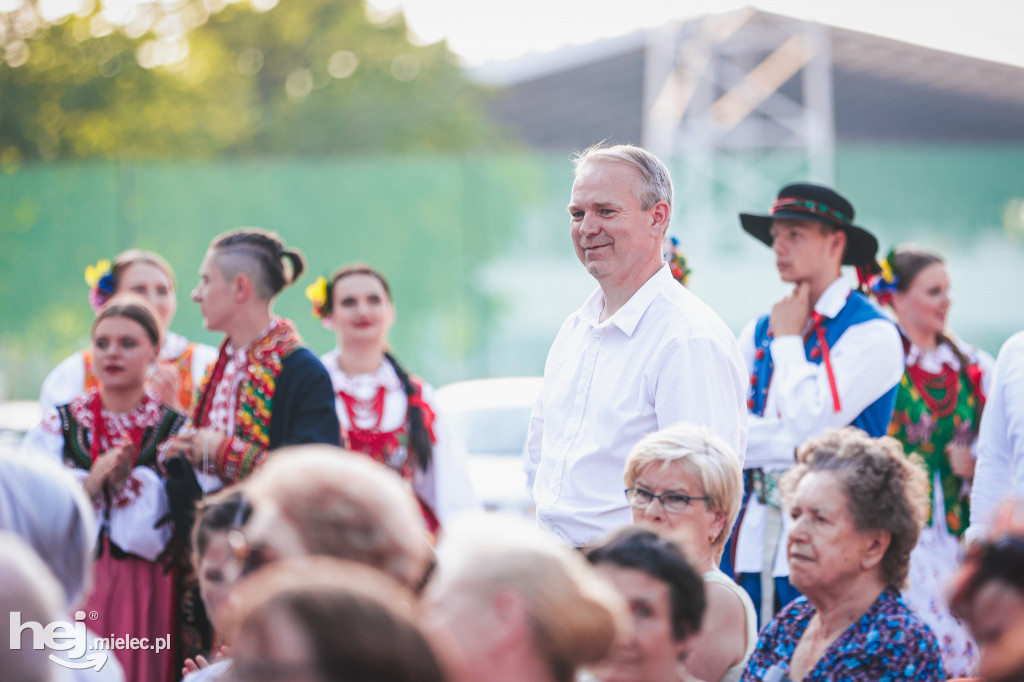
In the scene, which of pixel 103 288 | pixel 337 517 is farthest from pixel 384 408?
pixel 337 517

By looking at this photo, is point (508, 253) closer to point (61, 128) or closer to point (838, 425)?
point (838, 425)

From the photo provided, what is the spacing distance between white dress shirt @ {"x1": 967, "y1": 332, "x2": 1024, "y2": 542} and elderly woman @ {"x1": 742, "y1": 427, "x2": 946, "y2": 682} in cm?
106

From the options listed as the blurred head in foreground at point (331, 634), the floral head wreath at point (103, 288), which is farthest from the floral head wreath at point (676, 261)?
the blurred head in foreground at point (331, 634)

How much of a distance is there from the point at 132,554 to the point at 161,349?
1398 mm

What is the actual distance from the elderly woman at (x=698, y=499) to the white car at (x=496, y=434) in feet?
15.3

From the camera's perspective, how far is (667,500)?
2756 millimetres

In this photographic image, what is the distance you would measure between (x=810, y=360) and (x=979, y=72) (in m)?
14.4

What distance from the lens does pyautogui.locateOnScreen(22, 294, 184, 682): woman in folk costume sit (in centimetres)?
398

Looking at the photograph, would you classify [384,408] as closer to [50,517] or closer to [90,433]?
[90,433]

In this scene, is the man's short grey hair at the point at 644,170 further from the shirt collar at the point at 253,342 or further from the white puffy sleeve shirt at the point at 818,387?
the shirt collar at the point at 253,342

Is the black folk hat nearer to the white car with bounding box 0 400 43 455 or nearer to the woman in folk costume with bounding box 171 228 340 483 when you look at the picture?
the woman in folk costume with bounding box 171 228 340 483

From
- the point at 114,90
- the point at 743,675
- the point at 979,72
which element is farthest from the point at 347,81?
the point at 743,675

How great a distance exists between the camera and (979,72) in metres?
16.4

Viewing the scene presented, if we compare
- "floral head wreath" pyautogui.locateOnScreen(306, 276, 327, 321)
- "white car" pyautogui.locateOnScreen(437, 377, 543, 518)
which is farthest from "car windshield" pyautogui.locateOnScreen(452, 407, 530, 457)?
"floral head wreath" pyautogui.locateOnScreen(306, 276, 327, 321)
